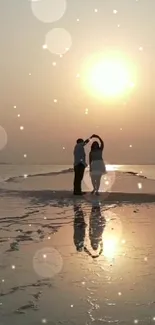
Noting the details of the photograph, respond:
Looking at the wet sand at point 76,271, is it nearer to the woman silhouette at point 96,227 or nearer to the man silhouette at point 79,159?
the woman silhouette at point 96,227

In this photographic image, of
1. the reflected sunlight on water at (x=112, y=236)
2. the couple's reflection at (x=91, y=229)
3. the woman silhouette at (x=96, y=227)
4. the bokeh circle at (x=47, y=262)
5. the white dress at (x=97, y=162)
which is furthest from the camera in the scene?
the white dress at (x=97, y=162)

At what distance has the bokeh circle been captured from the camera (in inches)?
237

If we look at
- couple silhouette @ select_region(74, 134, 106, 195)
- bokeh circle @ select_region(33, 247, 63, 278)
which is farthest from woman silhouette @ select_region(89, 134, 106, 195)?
bokeh circle @ select_region(33, 247, 63, 278)

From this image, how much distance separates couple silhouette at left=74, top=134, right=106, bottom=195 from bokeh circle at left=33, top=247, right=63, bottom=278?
988 centimetres

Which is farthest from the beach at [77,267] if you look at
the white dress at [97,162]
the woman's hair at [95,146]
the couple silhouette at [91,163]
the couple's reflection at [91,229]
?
the woman's hair at [95,146]

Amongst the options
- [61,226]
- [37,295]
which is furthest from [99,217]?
[37,295]

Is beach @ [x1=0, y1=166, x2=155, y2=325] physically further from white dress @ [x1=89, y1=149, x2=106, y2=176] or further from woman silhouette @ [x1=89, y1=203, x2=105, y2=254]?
white dress @ [x1=89, y1=149, x2=106, y2=176]

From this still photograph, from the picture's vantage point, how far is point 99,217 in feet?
37.2

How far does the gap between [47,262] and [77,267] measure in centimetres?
53

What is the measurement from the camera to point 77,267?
625 cm

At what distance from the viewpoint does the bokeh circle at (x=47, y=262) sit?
6.02 m

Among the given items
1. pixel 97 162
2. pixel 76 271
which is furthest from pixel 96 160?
pixel 76 271

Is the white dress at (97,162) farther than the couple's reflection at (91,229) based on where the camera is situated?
Yes

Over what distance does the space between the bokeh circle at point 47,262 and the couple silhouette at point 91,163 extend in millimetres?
9876
